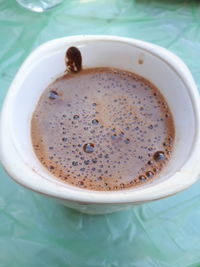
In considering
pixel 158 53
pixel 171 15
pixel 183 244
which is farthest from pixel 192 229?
pixel 171 15

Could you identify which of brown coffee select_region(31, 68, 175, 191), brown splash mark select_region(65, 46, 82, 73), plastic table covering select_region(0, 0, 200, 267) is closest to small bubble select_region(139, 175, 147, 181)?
brown coffee select_region(31, 68, 175, 191)

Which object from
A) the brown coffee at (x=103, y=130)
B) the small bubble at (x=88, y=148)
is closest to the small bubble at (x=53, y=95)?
the brown coffee at (x=103, y=130)

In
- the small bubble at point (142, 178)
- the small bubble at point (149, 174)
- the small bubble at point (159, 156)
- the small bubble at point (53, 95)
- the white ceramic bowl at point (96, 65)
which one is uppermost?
the white ceramic bowl at point (96, 65)

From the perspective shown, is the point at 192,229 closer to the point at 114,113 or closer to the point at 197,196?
the point at 197,196

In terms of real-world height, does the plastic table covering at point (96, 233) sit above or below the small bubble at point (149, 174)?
below

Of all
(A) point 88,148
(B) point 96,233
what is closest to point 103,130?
(A) point 88,148

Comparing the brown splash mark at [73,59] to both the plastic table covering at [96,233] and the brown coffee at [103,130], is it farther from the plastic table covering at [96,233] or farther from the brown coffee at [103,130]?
the plastic table covering at [96,233]

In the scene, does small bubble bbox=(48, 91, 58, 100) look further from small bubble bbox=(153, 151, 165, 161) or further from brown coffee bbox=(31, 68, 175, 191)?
small bubble bbox=(153, 151, 165, 161)

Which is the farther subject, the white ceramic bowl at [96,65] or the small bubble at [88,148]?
the small bubble at [88,148]
